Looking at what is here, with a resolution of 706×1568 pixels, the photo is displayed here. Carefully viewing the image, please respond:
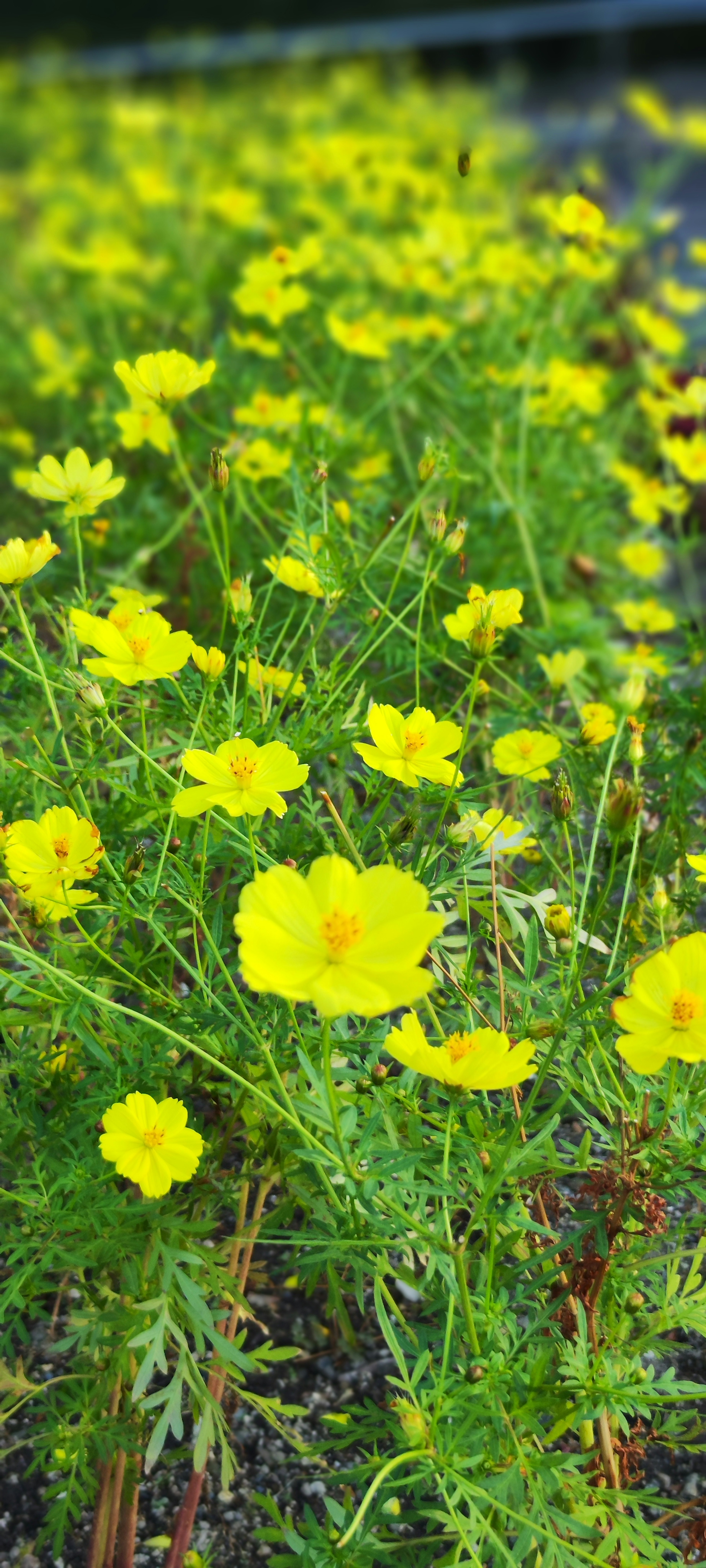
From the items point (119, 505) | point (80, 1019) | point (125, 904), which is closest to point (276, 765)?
point (125, 904)

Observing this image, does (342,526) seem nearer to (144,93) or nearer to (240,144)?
(240,144)

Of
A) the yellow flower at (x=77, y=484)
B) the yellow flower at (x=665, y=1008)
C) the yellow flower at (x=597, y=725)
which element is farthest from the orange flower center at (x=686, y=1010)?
the yellow flower at (x=77, y=484)

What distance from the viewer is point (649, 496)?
218cm

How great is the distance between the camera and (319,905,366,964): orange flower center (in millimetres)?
856

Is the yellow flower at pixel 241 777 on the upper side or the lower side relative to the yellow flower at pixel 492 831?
upper

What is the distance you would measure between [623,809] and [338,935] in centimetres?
35

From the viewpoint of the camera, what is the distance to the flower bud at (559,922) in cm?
109

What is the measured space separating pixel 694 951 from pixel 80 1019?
57cm

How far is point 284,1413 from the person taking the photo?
1204mm

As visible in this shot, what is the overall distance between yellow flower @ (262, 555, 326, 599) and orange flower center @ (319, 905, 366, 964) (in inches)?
21.7

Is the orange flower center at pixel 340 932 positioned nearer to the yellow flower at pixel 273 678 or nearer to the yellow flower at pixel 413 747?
the yellow flower at pixel 413 747

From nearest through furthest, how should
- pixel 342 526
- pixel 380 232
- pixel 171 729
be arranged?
pixel 171 729
pixel 342 526
pixel 380 232

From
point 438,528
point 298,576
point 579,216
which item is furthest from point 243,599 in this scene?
point 579,216

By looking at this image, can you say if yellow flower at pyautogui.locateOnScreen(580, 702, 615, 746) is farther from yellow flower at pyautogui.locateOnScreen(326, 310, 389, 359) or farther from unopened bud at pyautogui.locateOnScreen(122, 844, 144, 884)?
yellow flower at pyautogui.locateOnScreen(326, 310, 389, 359)
